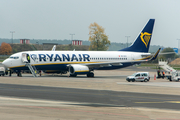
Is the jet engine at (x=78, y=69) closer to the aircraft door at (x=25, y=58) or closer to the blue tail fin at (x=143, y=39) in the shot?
the aircraft door at (x=25, y=58)

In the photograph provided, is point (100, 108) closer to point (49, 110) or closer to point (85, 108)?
point (85, 108)

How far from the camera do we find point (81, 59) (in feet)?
175

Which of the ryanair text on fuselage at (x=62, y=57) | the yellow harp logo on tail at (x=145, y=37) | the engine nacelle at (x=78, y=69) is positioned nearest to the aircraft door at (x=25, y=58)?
the ryanair text on fuselage at (x=62, y=57)

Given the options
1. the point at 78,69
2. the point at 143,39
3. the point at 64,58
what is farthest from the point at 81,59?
the point at 143,39

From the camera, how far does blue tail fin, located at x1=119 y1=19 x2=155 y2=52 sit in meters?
61.4

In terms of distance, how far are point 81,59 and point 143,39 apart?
17.3 meters

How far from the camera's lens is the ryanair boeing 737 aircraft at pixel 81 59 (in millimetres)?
48500

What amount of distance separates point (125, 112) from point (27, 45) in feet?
612

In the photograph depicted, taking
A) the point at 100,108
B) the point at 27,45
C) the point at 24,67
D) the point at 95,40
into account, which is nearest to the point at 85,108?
the point at 100,108

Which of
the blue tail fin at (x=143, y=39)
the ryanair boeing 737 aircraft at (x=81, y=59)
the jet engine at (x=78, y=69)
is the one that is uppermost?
the blue tail fin at (x=143, y=39)

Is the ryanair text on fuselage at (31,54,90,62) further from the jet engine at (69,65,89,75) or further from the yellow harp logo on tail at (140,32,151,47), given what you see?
the yellow harp logo on tail at (140,32,151,47)

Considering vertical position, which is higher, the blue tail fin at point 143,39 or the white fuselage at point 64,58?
the blue tail fin at point 143,39

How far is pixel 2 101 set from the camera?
824 inches

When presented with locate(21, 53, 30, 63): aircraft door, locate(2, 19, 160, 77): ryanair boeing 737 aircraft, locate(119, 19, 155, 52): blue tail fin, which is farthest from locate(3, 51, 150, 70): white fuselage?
locate(119, 19, 155, 52): blue tail fin
